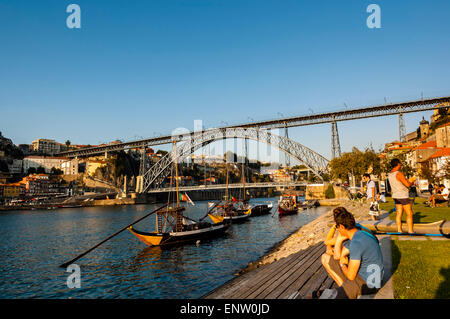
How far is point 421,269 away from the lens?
4.70m

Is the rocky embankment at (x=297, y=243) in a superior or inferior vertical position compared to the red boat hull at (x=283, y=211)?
superior

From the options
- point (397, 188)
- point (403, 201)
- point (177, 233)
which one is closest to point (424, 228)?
point (403, 201)

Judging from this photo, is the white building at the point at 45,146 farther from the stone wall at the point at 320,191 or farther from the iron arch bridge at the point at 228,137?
the stone wall at the point at 320,191

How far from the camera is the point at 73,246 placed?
19.9m

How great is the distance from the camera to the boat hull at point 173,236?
16.9 metres

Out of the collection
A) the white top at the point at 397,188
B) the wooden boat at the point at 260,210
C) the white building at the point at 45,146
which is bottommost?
the wooden boat at the point at 260,210

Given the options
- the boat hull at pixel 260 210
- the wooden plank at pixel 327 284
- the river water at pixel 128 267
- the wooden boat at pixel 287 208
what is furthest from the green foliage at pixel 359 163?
the wooden plank at pixel 327 284

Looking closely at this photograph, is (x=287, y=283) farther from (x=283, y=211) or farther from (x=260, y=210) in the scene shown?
(x=260, y=210)

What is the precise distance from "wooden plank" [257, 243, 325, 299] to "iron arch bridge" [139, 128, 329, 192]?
40310 mm

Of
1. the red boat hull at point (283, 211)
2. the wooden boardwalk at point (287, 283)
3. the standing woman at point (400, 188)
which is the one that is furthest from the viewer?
the red boat hull at point (283, 211)

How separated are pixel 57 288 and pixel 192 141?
55.6 m

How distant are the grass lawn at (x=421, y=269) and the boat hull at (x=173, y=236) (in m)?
13.3
